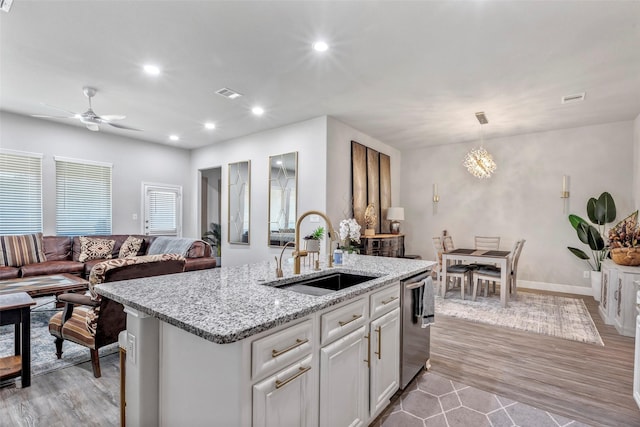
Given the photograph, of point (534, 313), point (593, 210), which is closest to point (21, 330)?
point (534, 313)

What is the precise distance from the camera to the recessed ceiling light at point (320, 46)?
290cm

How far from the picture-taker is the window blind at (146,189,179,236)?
22.4 ft

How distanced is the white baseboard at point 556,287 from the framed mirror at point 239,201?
5322mm

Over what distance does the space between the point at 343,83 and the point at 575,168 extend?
457 cm

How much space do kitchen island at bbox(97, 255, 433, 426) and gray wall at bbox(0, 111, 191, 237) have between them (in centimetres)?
535

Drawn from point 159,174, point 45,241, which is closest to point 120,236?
point 45,241

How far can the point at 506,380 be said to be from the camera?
8.24 ft

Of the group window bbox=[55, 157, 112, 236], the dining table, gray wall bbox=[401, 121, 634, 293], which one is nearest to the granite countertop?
the dining table

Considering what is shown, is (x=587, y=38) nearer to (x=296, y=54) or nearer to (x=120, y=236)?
(x=296, y=54)

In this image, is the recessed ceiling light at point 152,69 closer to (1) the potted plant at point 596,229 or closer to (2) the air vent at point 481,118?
(2) the air vent at point 481,118

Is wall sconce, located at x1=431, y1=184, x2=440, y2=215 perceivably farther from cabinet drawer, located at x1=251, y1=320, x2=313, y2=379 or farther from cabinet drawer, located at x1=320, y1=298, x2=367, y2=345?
cabinet drawer, located at x1=251, y1=320, x2=313, y2=379

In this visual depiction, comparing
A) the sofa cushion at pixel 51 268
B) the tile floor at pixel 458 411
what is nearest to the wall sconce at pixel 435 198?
the tile floor at pixel 458 411

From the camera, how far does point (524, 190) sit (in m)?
5.92

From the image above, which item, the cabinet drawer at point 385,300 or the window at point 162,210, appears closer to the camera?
the cabinet drawer at point 385,300
